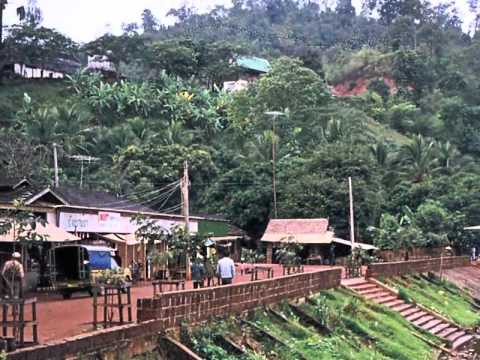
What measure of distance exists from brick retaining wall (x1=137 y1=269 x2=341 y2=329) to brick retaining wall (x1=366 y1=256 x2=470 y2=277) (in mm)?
7850

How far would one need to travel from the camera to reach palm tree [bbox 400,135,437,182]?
177ft

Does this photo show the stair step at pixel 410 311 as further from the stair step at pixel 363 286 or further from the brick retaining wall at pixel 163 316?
the brick retaining wall at pixel 163 316

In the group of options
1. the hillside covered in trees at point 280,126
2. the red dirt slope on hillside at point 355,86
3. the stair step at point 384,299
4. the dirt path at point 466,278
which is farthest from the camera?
the red dirt slope on hillside at point 355,86

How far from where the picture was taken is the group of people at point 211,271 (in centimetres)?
1872

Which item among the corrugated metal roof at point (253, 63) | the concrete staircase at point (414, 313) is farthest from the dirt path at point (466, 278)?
the corrugated metal roof at point (253, 63)

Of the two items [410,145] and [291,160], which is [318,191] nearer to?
[291,160]

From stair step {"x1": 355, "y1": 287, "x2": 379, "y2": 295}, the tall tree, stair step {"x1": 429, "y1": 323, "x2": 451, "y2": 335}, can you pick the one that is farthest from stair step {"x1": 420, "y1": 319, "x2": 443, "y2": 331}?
the tall tree

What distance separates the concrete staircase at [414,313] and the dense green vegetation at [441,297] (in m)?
0.95

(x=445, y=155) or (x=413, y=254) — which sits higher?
(x=445, y=155)

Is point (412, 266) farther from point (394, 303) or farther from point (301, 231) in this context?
point (394, 303)

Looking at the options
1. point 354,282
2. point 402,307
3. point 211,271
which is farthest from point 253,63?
point 211,271

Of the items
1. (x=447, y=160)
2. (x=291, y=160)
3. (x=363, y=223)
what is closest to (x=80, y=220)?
(x=363, y=223)

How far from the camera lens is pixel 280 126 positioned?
198ft

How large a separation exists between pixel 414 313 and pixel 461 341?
85.8 inches
